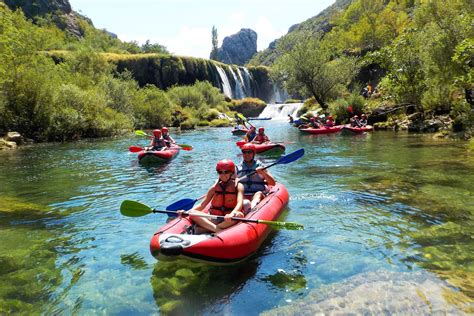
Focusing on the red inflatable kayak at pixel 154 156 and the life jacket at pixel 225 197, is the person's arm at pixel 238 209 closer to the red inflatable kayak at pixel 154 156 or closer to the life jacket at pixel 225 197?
the life jacket at pixel 225 197

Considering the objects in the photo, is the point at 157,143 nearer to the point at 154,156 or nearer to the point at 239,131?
Answer: the point at 154,156

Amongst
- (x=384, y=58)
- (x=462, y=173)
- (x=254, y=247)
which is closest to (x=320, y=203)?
(x=254, y=247)

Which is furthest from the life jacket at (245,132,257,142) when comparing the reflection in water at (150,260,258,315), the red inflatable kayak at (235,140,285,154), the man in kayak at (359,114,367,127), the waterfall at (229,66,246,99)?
the waterfall at (229,66,246,99)

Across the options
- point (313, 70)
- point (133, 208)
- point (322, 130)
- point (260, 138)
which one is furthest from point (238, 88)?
point (133, 208)

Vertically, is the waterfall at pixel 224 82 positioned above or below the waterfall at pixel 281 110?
above

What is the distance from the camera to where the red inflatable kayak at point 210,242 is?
4512 mm

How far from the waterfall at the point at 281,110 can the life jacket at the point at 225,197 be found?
1500 inches

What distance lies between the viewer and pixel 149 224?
23.6 feet

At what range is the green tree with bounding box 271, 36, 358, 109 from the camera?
105 feet

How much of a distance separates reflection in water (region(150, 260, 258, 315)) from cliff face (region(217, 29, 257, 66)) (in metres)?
153

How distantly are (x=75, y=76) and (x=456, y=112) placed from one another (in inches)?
1045

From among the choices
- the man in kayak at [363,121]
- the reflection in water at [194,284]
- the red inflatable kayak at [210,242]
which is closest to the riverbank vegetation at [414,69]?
the man in kayak at [363,121]

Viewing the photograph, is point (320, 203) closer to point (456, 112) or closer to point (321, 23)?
point (456, 112)

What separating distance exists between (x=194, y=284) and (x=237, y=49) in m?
157
